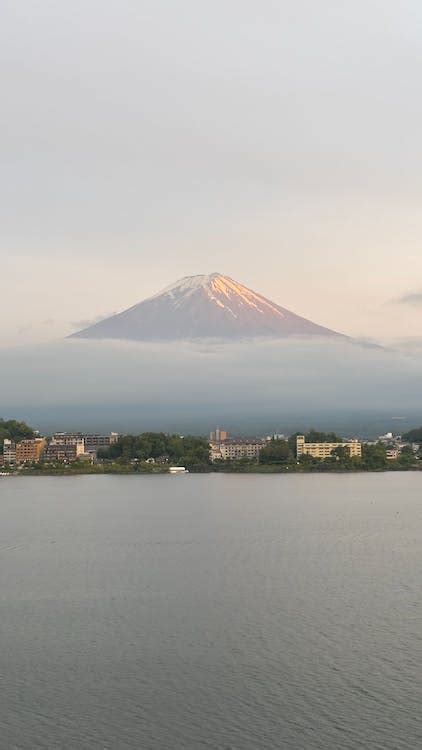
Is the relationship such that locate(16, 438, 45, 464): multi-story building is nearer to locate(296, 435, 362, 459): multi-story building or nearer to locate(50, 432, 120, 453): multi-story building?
locate(50, 432, 120, 453): multi-story building

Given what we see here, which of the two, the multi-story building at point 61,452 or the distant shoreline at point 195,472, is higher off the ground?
the multi-story building at point 61,452

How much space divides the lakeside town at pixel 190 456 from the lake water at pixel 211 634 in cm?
1373

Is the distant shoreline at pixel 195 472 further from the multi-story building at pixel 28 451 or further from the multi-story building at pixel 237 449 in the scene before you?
the multi-story building at pixel 237 449

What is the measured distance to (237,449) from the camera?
3114 centimetres

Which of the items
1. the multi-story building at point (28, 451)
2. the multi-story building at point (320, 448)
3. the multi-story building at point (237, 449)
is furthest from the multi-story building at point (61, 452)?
the multi-story building at point (320, 448)

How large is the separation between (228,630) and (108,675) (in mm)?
1213

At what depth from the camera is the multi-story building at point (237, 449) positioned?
3022cm

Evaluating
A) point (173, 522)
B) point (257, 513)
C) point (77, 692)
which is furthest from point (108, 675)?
point (257, 513)

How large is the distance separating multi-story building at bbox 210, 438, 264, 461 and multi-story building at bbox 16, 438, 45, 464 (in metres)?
5.76

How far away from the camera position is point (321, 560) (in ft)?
29.4

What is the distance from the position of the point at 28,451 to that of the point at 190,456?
5.88m

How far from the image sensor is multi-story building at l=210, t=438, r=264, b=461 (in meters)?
30.2

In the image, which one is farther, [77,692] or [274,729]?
[77,692]

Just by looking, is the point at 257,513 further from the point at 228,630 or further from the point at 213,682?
the point at 213,682
